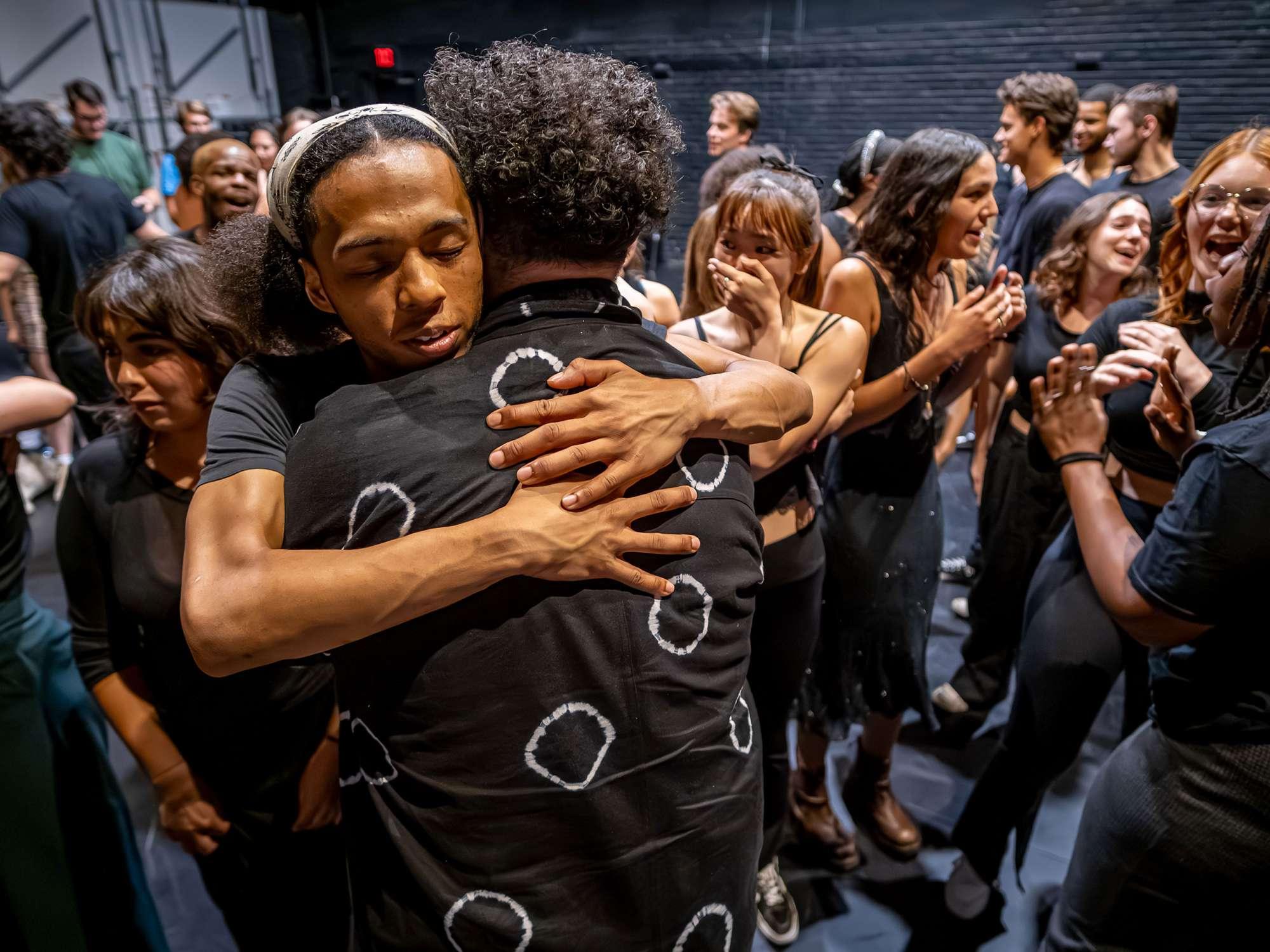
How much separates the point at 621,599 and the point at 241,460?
1.57ft

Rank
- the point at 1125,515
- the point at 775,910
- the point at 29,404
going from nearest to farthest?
the point at 29,404, the point at 1125,515, the point at 775,910

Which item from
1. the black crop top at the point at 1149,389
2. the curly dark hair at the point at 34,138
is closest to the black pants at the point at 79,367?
the curly dark hair at the point at 34,138

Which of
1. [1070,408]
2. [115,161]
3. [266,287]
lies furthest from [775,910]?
[115,161]

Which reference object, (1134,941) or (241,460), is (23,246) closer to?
(241,460)

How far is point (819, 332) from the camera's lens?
79.1 inches

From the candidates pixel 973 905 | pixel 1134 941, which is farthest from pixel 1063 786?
pixel 1134 941

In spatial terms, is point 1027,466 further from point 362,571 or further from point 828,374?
point 362,571

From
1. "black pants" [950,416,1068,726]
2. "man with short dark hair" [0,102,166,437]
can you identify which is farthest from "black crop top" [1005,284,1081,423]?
"man with short dark hair" [0,102,166,437]

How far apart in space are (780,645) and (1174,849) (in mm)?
896

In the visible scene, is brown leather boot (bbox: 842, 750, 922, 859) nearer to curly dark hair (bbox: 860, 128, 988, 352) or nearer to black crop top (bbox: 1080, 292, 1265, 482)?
black crop top (bbox: 1080, 292, 1265, 482)

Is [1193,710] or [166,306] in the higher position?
[166,306]

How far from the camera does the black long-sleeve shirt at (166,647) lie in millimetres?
1481

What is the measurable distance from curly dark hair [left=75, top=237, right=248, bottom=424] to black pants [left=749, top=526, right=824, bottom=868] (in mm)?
1231

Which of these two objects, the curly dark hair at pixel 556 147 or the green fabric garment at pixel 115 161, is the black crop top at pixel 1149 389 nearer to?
the curly dark hair at pixel 556 147
